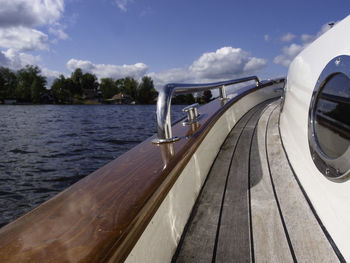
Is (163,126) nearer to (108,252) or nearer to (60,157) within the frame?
(108,252)

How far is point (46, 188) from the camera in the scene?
3484 millimetres

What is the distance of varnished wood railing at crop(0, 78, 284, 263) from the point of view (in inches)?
19.1

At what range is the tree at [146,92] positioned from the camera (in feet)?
183

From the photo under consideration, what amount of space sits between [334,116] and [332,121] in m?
0.02

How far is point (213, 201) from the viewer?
132cm

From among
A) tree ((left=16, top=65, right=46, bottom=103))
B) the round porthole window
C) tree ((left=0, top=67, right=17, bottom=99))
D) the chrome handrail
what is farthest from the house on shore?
the round porthole window

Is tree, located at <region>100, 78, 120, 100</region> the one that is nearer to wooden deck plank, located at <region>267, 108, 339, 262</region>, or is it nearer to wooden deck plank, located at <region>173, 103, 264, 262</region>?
wooden deck plank, located at <region>173, 103, 264, 262</region>

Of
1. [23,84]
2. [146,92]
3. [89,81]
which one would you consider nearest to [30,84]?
[23,84]

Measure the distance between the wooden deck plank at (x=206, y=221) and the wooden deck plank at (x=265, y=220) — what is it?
170 millimetres

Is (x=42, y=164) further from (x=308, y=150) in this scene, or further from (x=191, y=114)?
(x=308, y=150)

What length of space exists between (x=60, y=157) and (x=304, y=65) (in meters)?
4.89

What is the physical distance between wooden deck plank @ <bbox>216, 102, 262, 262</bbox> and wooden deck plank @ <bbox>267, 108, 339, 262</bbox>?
0.17 meters

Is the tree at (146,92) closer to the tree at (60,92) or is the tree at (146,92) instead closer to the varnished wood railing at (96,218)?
the tree at (60,92)

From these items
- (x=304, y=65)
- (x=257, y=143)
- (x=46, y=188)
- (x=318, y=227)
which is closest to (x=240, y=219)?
(x=318, y=227)
